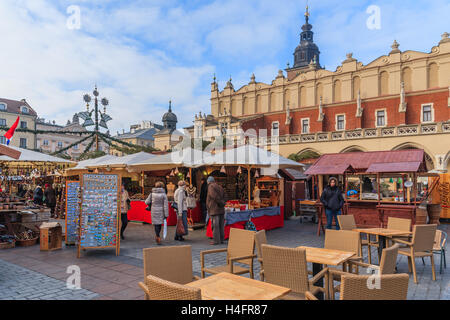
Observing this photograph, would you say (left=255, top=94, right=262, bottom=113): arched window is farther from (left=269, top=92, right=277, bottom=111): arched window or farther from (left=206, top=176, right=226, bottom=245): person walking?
(left=206, top=176, right=226, bottom=245): person walking

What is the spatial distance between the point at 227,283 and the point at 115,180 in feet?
15.8

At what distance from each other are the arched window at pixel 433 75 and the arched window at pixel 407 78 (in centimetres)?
157

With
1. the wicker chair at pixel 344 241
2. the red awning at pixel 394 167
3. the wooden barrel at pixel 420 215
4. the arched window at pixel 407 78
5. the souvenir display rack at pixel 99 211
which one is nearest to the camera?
the wicker chair at pixel 344 241

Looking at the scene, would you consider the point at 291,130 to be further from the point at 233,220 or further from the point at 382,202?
the point at 233,220

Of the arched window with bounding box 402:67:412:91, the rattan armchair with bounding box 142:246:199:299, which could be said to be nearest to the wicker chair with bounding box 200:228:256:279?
the rattan armchair with bounding box 142:246:199:299

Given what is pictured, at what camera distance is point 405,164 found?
32.4 ft

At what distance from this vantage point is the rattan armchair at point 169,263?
3.37m

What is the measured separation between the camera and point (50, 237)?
7.20 m

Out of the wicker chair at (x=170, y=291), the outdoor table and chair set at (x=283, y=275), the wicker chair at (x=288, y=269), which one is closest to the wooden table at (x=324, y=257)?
the outdoor table and chair set at (x=283, y=275)

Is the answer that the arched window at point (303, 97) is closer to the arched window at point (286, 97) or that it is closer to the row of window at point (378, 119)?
the arched window at point (286, 97)

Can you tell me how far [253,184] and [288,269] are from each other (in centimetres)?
1042

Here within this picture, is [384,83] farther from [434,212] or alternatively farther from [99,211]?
[99,211]

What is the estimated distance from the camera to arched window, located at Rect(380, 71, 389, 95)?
3163 centimetres
